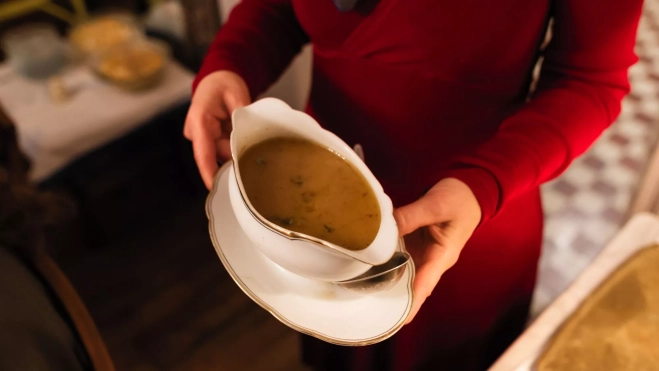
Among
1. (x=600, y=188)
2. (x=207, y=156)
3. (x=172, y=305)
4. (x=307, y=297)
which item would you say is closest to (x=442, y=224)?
(x=307, y=297)

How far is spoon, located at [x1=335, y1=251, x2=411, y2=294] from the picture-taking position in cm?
52

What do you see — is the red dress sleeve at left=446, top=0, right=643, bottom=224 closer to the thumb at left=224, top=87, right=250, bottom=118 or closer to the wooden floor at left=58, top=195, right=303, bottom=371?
the thumb at left=224, top=87, right=250, bottom=118

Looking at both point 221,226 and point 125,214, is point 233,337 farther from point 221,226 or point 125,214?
point 221,226

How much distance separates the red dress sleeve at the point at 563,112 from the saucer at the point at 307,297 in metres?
0.15

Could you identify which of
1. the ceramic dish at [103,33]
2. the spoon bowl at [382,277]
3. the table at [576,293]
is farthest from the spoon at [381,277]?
the ceramic dish at [103,33]

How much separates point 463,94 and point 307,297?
32cm

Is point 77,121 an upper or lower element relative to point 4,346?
lower

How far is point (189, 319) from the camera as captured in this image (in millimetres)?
1507

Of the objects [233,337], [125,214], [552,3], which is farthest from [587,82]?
[125,214]

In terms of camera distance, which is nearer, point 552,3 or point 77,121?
point 552,3

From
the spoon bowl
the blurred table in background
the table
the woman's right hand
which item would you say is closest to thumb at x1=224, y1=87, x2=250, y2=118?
the woman's right hand

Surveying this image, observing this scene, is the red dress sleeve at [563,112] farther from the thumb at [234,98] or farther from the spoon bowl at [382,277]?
the thumb at [234,98]

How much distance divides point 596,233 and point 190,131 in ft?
4.91

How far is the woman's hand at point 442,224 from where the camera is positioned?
0.55 m
